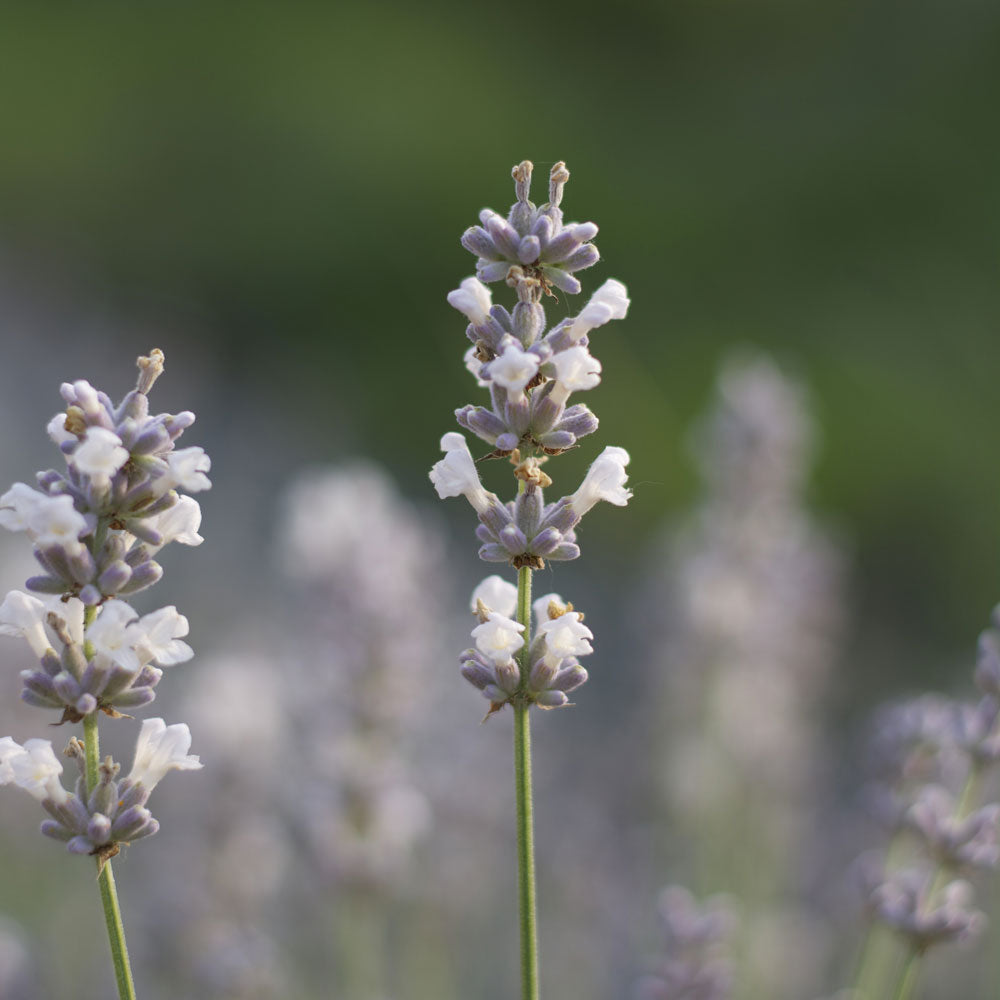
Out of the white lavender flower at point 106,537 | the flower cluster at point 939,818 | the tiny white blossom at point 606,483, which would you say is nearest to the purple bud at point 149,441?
the white lavender flower at point 106,537

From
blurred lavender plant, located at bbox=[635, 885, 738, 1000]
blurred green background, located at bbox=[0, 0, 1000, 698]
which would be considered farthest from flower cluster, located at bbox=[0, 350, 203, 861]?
blurred green background, located at bbox=[0, 0, 1000, 698]

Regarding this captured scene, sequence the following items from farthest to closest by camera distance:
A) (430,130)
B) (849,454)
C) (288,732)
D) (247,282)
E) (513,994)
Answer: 1. (247,282)
2. (430,130)
3. (849,454)
4. (513,994)
5. (288,732)

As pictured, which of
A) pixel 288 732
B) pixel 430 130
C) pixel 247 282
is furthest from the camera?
pixel 247 282

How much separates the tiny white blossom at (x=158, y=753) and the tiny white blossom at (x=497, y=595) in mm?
315

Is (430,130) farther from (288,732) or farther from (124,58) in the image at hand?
(288,732)

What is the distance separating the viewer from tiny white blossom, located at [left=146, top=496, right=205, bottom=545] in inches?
42.0

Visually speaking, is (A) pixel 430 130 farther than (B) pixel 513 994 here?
Yes

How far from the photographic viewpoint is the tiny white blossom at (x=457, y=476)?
3.85 ft

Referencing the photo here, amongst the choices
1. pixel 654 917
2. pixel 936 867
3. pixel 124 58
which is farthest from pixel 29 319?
pixel 936 867

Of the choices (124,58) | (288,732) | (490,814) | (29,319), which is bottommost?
(490,814)

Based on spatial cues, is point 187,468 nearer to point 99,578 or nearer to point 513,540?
point 99,578

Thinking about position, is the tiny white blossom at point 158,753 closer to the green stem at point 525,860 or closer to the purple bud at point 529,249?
the green stem at point 525,860

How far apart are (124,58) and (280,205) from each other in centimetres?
179

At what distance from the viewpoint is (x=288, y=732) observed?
3.06 m
